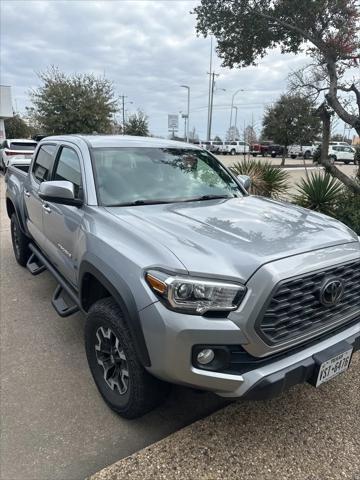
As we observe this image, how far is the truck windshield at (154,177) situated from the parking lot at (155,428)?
1.48 meters

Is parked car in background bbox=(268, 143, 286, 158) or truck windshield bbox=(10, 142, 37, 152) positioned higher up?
truck windshield bbox=(10, 142, 37, 152)

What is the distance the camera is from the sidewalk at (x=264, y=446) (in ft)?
7.05

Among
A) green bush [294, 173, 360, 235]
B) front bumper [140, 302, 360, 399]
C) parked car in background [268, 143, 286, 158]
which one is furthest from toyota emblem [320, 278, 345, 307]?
parked car in background [268, 143, 286, 158]

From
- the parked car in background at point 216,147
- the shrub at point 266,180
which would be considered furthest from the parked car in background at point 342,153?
the shrub at point 266,180

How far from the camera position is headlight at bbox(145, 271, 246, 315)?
1954 millimetres

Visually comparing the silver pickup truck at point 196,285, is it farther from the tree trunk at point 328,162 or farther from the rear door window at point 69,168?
the tree trunk at point 328,162

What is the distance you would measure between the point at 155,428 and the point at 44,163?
3.09m

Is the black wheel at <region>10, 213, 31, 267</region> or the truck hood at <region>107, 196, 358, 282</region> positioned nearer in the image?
the truck hood at <region>107, 196, 358, 282</region>

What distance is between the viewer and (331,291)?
2.18 metres

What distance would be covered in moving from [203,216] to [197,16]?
8.10m

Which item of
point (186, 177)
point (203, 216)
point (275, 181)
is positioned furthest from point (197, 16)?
point (203, 216)

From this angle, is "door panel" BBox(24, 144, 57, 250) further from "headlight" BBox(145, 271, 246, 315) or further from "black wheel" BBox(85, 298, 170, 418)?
"headlight" BBox(145, 271, 246, 315)

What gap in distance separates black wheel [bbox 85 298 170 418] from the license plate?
902 mm

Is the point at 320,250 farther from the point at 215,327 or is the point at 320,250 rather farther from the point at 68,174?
the point at 68,174
